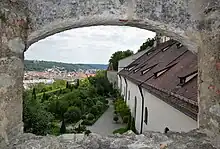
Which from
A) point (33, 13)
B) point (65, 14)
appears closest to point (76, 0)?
point (65, 14)

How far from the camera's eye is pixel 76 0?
2.65m

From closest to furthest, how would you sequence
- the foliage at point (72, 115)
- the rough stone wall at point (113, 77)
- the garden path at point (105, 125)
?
the garden path at point (105, 125) < the foliage at point (72, 115) < the rough stone wall at point (113, 77)

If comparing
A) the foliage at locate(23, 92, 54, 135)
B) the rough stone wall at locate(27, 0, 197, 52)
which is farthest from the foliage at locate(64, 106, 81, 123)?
the rough stone wall at locate(27, 0, 197, 52)

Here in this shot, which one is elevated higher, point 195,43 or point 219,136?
point 195,43

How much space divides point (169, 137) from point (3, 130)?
1293 mm

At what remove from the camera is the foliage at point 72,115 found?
22.4 meters

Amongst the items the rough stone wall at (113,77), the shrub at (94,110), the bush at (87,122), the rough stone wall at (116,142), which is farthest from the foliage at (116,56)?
the rough stone wall at (116,142)

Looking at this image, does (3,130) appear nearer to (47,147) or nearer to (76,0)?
(47,147)

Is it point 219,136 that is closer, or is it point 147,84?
point 219,136

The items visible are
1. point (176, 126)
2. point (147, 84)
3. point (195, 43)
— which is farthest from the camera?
point (147, 84)

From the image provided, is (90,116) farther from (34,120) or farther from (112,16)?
(112,16)

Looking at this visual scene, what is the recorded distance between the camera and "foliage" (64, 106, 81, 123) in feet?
73.5

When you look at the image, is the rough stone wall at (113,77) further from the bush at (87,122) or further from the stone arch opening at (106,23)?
the stone arch opening at (106,23)

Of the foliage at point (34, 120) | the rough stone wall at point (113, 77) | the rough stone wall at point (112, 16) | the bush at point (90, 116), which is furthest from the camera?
the rough stone wall at point (113, 77)
